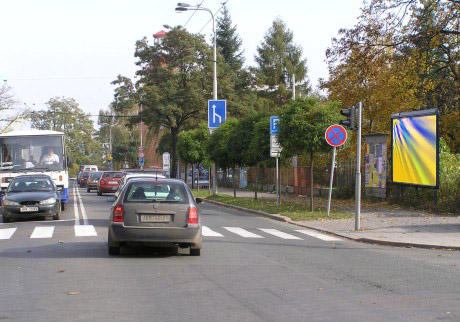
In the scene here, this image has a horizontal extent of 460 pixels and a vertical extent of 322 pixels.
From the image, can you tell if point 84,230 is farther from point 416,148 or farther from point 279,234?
point 416,148

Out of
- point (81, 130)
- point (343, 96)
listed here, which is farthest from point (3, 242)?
point (81, 130)

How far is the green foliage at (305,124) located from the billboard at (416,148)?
2.50 m

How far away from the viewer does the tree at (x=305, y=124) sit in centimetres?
2247

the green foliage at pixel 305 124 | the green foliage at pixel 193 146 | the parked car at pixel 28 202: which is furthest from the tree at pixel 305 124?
the green foliage at pixel 193 146

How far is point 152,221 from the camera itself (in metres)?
11.6

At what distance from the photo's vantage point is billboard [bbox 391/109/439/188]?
69.5 feet

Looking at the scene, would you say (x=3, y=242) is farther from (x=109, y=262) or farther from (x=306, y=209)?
(x=306, y=209)

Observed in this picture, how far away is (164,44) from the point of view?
5556 cm

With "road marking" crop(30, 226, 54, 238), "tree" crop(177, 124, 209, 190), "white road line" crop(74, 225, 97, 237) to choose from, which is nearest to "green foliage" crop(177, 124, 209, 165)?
"tree" crop(177, 124, 209, 190)

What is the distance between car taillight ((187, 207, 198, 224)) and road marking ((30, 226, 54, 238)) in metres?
5.43

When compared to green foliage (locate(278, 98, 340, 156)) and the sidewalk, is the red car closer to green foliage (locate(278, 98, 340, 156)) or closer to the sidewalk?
green foliage (locate(278, 98, 340, 156))

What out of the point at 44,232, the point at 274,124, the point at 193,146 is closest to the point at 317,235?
the point at 44,232

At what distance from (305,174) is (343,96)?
16.6 feet

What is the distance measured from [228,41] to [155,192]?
6303 cm
